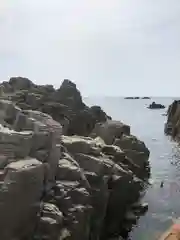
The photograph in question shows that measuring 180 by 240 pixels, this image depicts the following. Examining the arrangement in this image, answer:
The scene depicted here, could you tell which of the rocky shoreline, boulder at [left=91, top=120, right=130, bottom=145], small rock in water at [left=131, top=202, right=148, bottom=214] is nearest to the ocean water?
small rock in water at [left=131, top=202, right=148, bottom=214]

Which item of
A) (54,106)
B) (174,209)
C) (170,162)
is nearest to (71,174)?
(174,209)

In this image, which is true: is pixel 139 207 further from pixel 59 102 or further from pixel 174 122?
pixel 174 122

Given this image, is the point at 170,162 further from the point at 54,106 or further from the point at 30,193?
the point at 30,193

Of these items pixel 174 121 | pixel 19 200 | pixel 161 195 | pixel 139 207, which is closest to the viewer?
pixel 19 200

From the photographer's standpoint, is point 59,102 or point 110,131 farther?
point 59,102

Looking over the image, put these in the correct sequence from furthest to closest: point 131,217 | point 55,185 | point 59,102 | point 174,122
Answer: point 174,122
point 59,102
point 131,217
point 55,185

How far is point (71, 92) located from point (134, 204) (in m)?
31.0

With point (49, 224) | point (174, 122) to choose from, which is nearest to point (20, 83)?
point (49, 224)

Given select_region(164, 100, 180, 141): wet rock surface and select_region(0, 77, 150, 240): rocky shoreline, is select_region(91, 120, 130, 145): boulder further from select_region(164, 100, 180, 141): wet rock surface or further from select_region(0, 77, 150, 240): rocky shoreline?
select_region(164, 100, 180, 141): wet rock surface

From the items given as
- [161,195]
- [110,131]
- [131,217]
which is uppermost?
[110,131]

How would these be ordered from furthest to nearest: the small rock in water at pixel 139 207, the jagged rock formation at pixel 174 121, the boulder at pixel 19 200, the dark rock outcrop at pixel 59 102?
the jagged rock formation at pixel 174 121
the dark rock outcrop at pixel 59 102
the small rock in water at pixel 139 207
the boulder at pixel 19 200

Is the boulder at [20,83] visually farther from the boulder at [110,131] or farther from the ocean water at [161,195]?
the ocean water at [161,195]

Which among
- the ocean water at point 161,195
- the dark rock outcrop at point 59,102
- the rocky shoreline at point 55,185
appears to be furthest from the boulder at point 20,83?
the rocky shoreline at point 55,185

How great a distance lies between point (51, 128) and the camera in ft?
103
